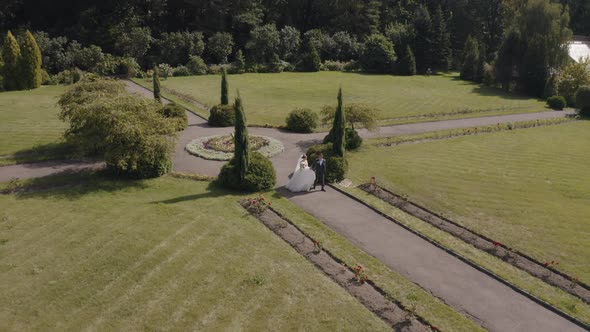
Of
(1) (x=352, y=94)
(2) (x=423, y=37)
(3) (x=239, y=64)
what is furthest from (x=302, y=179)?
(2) (x=423, y=37)

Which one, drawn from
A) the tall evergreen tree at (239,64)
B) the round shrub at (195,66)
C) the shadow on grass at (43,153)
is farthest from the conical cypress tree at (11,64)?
the tall evergreen tree at (239,64)

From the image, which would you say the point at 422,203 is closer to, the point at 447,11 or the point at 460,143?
the point at 460,143

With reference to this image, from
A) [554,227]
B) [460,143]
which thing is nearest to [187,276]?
[554,227]

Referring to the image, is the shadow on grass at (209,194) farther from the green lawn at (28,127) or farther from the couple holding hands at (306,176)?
the green lawn at (28,127)

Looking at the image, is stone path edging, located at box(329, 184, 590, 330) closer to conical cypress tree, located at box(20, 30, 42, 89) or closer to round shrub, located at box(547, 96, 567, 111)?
round shrub, located at box(547, 96, 567, 111)

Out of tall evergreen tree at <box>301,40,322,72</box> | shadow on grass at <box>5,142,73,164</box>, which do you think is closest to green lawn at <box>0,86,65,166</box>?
shadow on grass at <box>5,142,73,164</box>

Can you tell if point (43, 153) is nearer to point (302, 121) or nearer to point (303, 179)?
point (303, 179)

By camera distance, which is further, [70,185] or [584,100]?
[584,100]
